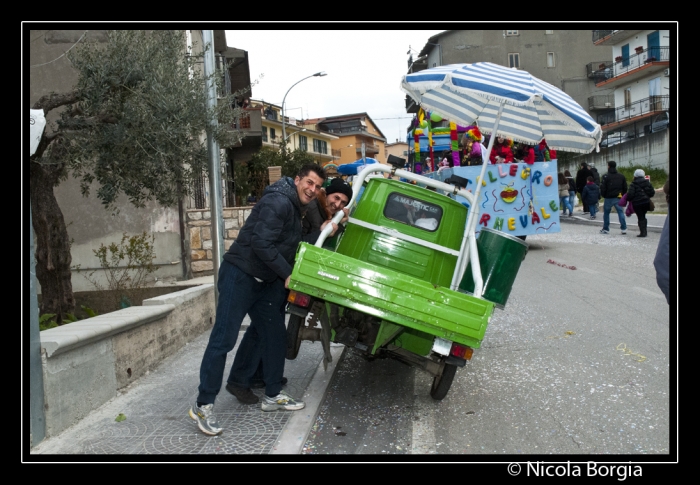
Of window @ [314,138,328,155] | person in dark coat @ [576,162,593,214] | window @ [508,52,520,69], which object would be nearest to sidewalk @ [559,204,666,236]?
person in dark coat @ [576,162,593,214]

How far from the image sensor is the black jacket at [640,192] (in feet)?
48.9

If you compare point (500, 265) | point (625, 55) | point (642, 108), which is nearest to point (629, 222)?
point (500, 265)

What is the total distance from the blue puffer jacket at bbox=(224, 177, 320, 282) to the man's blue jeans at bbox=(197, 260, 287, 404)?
9cm

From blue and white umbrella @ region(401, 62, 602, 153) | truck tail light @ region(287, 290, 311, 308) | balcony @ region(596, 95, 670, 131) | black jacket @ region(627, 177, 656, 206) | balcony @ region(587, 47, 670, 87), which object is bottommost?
truck tail light @ region(287, 290, 311, 308)

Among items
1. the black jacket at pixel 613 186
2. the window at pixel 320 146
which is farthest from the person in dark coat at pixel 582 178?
the window at pixel 320 146

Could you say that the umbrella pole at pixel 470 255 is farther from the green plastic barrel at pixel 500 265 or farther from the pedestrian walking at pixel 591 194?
the pedestrian walking at pixel 591 194

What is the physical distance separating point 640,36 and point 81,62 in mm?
41815

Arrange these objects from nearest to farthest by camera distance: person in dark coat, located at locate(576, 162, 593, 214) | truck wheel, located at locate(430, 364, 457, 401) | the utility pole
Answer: truck wheel, located at locate(430, 364, 457, 401)
the utility pole
person in dark coat, located at locate(576, 162, 593, 214)

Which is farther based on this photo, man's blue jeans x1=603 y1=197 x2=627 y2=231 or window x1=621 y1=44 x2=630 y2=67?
window x1=621 y1=44 x2=630 y2=67

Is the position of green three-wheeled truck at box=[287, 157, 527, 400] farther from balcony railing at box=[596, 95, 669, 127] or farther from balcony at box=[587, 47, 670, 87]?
balcony railing at box=[596, 95, 669, 127]

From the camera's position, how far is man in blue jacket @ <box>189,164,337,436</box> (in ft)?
14.5

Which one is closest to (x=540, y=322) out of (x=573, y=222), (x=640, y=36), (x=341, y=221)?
(x=341, y=221)
